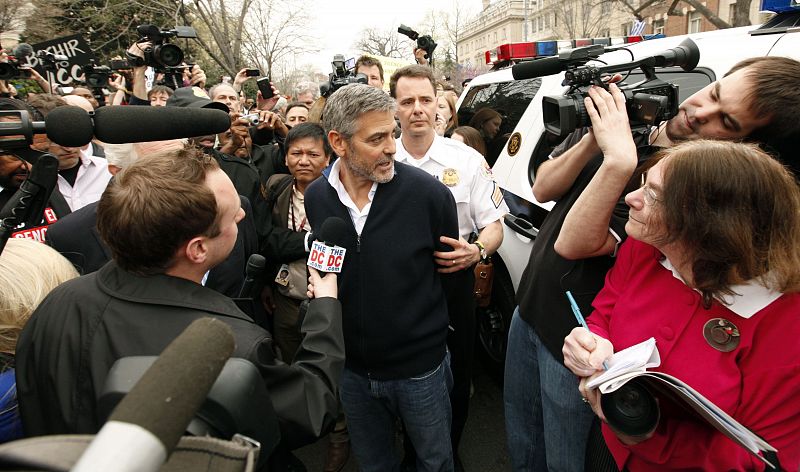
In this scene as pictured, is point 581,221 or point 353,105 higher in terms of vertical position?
point 353,105

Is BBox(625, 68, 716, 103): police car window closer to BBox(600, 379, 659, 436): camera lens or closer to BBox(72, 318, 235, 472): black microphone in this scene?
BBox(600, 379, 659, 436): camera lens

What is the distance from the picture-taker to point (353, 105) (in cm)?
203

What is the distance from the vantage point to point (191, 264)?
131cm

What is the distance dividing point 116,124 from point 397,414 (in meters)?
1.72

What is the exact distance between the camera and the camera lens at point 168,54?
14.6ft

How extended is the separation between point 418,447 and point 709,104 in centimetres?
178

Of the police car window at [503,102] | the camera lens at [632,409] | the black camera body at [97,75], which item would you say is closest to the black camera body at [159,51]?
the police car window at [503,102]

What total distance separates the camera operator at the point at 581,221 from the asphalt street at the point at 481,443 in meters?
0.66

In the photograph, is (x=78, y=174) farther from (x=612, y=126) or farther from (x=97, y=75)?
(x=97, y=75)

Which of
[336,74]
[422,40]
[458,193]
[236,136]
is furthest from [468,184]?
[422,40]

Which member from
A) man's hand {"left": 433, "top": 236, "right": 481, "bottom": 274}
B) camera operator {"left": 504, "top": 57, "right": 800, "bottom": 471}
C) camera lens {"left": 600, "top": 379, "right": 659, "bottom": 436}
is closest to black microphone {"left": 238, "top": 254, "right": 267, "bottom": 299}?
man's hand {"left": 433, "top": 236, "right": 481, "bottom": 274}

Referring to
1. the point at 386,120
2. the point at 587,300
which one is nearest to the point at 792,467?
the point at 587,300

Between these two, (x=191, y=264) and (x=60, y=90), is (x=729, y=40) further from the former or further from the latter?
(x=60, y=90)

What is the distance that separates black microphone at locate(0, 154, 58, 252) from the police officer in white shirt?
1557 mm
